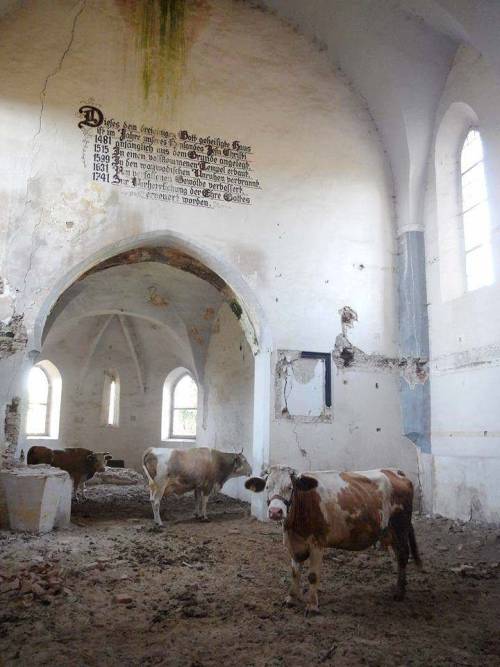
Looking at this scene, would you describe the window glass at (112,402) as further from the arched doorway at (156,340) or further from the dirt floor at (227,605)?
the dirt floor at (227,605)

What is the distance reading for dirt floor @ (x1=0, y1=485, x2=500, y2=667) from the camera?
142 inches

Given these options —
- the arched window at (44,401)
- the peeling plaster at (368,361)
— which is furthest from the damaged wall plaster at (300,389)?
the arched window at (44,401)

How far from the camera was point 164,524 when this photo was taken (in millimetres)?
8523

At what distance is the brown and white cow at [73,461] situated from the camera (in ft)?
39.0

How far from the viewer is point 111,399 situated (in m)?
18.5

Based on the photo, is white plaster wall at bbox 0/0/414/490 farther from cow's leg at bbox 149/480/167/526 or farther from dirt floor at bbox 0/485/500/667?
dirt floor at bbox 0/485/500/667

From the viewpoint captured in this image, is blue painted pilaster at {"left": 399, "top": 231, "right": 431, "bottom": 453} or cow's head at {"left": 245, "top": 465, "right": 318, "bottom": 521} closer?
cow's head at {"left": 245, "top": 465, "right": 318, "bottom": 521}

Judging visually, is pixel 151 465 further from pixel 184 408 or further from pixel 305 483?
pixel 184 408

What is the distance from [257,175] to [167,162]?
162cm

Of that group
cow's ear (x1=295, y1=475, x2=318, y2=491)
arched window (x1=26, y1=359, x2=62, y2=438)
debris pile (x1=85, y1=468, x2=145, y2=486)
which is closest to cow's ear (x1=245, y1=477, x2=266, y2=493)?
cow's ear (x1=295, y1=475, x2=318, y2=491)

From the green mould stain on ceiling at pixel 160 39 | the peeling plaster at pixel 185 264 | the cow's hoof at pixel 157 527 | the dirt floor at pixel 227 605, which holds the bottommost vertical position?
the cow's hoof at pixel 157 527

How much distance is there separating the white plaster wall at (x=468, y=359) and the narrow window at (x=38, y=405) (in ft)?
42.4

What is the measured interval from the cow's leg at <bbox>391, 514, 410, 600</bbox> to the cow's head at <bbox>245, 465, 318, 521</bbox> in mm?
1008

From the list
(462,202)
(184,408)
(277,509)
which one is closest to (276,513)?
(277,509)
